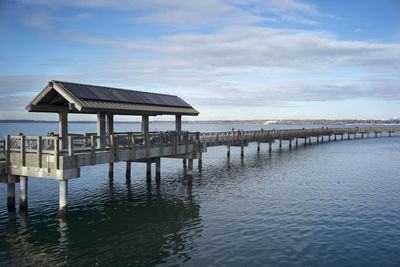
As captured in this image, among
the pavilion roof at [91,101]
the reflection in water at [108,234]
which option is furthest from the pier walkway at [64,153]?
the reflection in water at [108,234]

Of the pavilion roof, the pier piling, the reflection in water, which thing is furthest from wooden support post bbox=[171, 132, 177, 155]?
the pier piling

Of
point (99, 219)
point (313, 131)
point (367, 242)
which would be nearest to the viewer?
point (367, 242)

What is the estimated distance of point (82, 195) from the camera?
85.1 feet

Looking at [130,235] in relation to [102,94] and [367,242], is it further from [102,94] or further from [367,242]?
[367,242]

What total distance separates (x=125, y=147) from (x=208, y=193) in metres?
8.24

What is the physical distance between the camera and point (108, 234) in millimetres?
17312

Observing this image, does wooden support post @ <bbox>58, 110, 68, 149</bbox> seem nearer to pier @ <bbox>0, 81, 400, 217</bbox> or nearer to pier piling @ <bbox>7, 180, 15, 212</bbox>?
pier @ <bbox>0, 81, 400, 217</bbox>

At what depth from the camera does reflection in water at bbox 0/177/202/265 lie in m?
14.5

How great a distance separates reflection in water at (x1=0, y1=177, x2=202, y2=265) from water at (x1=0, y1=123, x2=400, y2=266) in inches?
2.0

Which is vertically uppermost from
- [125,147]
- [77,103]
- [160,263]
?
[77,103]

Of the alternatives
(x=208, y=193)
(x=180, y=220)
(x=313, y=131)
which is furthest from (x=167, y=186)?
(x=313, y=131)

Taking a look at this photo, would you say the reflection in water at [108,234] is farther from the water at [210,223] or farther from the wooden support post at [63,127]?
the wooden support post at [63,127]

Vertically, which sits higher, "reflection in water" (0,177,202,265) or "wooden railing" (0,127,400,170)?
"wooden railing" (0,127,400,170)

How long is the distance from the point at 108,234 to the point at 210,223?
5885mm
